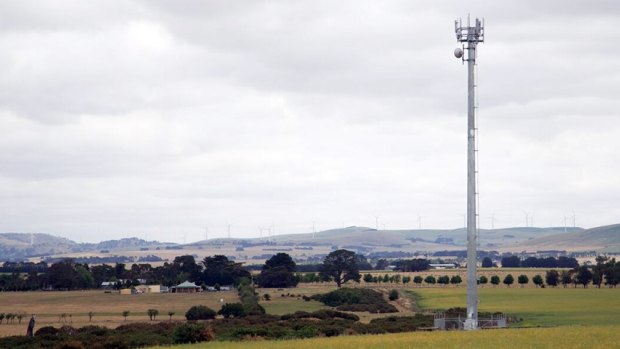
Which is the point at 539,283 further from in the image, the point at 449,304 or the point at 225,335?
the point at 225,335

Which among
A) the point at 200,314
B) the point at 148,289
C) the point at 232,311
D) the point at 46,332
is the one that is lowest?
the point at 46,332

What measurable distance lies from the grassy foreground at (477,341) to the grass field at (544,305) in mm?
22305

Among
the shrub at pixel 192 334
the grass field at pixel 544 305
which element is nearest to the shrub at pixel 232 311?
the grass field at pixel 544 305

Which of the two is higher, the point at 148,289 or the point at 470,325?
the point at 148,289

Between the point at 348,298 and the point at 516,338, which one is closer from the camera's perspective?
the point at 516,338

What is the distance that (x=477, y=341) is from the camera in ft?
178

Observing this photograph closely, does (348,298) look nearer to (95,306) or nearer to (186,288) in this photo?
(95,306)

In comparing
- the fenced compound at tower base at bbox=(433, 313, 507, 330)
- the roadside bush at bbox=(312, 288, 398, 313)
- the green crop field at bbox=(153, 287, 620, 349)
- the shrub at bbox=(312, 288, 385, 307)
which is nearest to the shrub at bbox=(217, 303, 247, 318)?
the roadside bush at bbox=(312, 288, 398, 313)

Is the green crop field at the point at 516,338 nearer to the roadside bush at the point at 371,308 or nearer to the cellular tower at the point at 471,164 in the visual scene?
the cellular tower at the point at 471,164

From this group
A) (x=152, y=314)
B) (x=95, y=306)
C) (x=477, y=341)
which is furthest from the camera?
(x=95, y=306)

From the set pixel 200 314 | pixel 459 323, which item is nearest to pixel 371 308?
pixel 200 314

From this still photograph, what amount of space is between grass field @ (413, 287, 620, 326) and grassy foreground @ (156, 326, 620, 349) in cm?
2231

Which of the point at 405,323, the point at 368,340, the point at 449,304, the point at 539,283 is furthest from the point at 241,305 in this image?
the point at 539,283

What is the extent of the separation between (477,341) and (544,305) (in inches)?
2489
